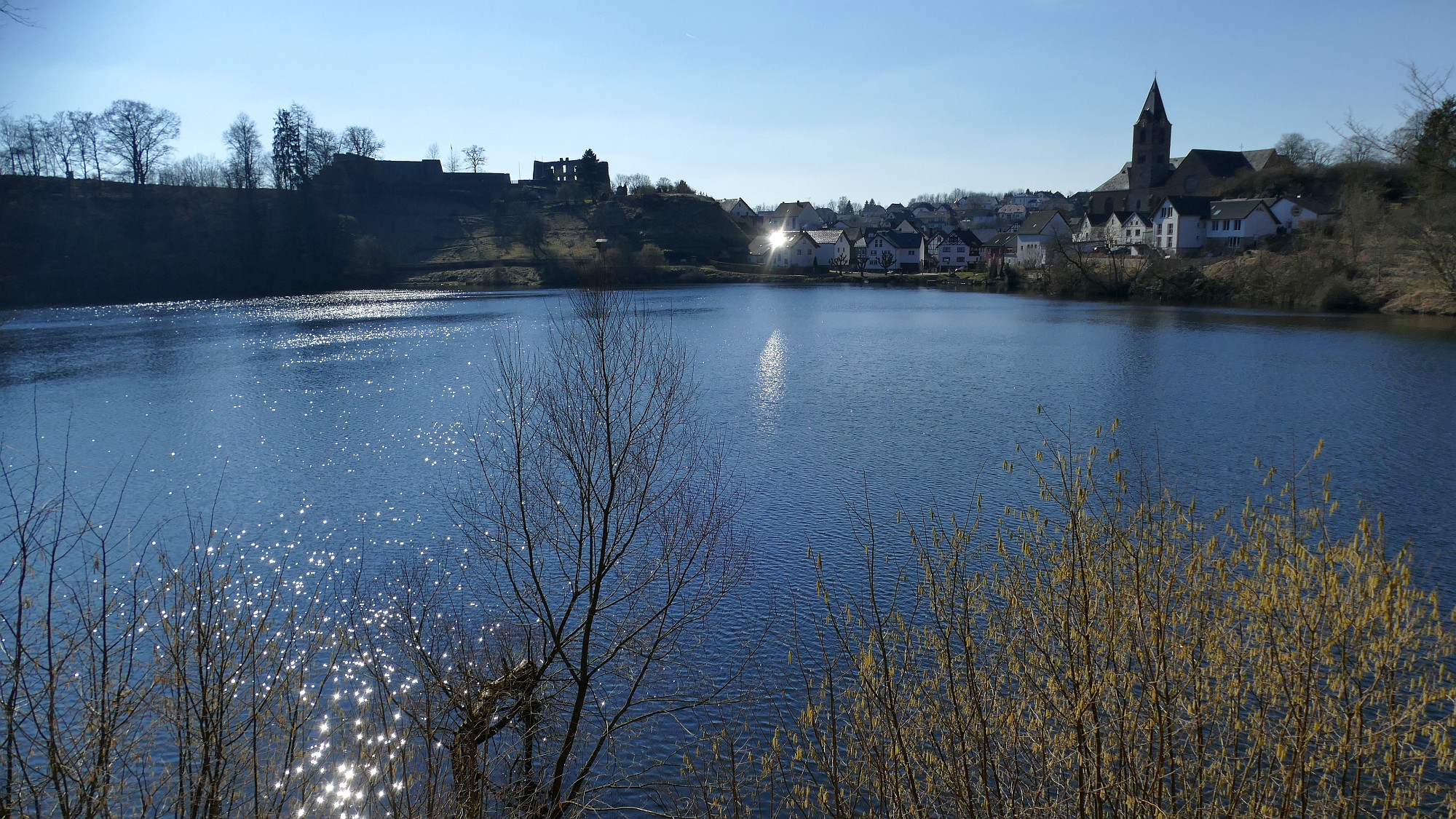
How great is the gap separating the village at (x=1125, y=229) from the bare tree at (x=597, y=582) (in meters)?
64.1

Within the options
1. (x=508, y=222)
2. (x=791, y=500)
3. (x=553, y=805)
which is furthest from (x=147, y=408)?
(x=508, y=222)

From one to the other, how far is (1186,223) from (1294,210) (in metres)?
7.62

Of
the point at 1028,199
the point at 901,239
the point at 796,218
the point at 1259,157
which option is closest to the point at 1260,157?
the point at 1259,157

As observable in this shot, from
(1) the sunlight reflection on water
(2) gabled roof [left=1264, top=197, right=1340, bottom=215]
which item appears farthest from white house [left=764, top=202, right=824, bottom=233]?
(1) the sunlight reflection on water

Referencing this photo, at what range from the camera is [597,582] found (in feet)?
30.5

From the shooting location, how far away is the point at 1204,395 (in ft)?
86.4

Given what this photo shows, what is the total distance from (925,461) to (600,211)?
87.0 meters

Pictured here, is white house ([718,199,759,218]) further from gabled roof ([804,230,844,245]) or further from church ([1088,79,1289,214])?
church ([1088,79,1289,214])

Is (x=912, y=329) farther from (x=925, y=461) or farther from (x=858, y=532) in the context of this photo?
(x=858, y=532)

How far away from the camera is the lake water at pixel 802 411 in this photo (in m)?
16.6

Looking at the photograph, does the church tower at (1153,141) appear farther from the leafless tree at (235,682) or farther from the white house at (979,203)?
the leafless tree at (235,682)

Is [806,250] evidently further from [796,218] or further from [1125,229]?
[1125,229]

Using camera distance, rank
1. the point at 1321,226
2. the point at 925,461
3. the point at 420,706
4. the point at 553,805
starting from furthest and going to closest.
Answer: the point at 1321,226 → the point at 925,461 → the point at 420,706 → the point at 553,805

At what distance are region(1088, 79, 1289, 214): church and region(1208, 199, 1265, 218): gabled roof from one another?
1045 centimetres
